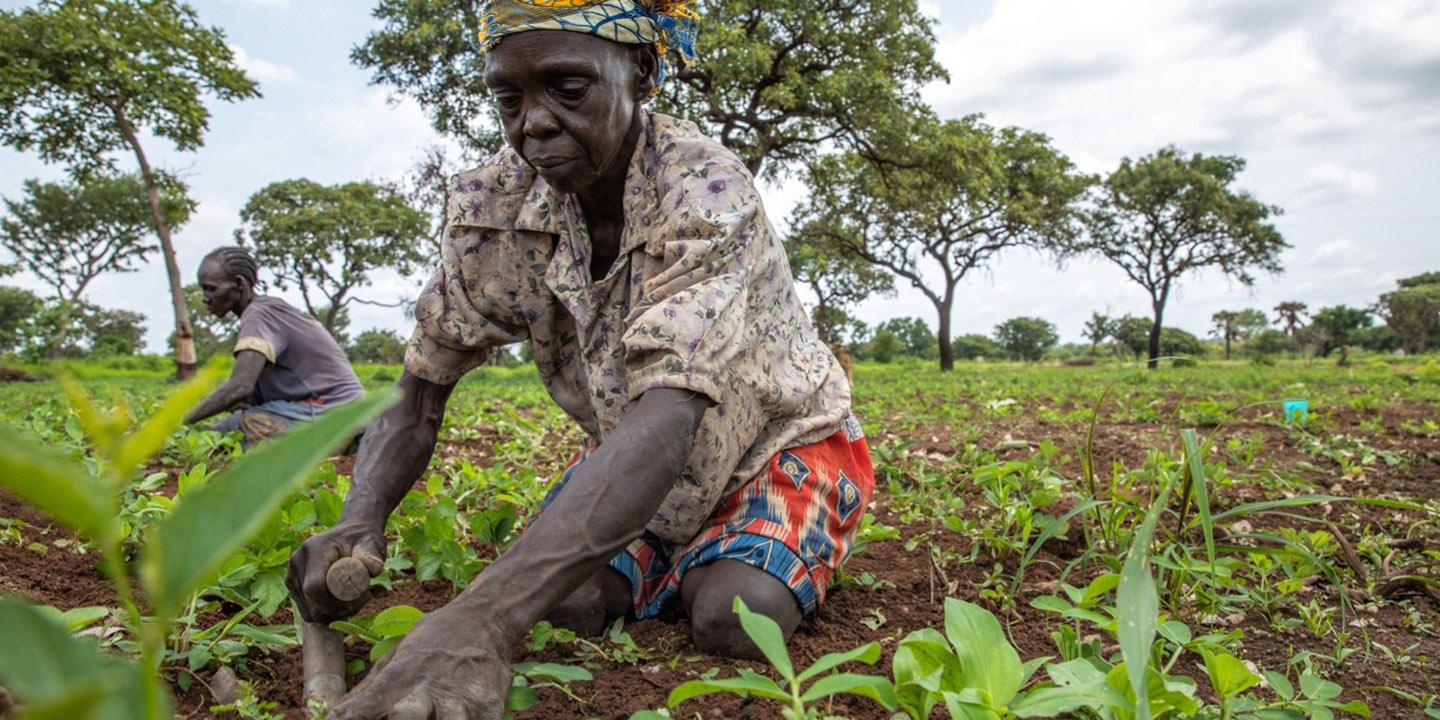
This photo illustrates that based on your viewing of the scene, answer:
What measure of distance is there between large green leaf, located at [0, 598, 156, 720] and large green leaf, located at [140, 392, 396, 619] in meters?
0.04

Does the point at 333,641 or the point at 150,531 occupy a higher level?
the point at 150,531

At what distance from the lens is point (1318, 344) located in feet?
124

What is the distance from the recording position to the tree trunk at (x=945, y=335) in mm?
20391

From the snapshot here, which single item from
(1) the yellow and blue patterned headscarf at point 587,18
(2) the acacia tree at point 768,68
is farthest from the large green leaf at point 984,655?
(2) the acacia tree at point 768,68

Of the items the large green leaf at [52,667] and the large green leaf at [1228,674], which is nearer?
the large green leaf at [52,667]

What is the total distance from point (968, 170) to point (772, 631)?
12.3 m

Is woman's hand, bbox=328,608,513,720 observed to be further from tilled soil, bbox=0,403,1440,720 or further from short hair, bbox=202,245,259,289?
short hair, bbox=202,245,259,289

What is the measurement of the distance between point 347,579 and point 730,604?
623 millimetres

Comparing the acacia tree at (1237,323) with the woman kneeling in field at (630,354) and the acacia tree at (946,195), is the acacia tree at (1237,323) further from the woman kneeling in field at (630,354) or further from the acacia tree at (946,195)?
the woman kneeling in field at (630,354)

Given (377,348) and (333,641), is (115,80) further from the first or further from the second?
(377,348)

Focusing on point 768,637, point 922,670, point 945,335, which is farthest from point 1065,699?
point 945,335

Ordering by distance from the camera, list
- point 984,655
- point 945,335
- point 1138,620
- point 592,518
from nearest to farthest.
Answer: point 1138,620
point 984,655
point 592,518
point 945,335

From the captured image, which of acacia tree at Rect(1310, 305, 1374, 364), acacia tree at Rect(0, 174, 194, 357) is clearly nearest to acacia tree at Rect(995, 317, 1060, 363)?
acacia tree at Rect(1310, 305, 1374, 364)

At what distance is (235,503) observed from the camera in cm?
36
